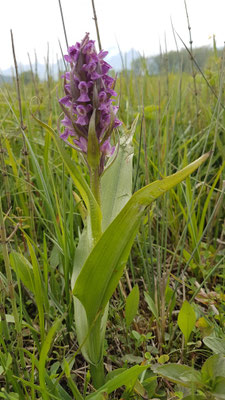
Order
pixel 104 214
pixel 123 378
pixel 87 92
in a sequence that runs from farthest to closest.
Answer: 1. pixel 104 214
2. pixel 87 92
3. pixel 123 378

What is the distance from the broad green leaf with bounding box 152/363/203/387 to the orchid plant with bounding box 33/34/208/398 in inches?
2.4

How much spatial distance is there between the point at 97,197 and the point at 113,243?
16 centimetres

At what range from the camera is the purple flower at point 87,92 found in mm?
756

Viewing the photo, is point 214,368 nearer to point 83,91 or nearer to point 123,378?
point 123,378

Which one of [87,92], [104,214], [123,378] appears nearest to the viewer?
[123,378]

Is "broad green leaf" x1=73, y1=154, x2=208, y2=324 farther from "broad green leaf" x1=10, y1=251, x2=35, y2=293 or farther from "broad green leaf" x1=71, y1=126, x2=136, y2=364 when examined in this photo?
"broad green leaf" x1=10, y1=251, x2=35, y2=293

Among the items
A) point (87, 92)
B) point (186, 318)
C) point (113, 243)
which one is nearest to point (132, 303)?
point (186, 318)

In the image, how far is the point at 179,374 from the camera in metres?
0.70

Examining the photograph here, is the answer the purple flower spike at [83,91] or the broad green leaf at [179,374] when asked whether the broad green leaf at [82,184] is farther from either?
the broad green leaf at [179,374]

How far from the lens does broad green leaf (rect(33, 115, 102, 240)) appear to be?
0.72 metres

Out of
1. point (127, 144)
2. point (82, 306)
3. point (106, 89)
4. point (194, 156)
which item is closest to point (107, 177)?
point (127, 144)

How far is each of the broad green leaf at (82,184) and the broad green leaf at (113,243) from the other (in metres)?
0.08

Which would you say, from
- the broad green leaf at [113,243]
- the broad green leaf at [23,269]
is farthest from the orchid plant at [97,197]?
the broad green leaf at [23,269]

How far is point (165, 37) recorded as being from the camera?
146cm
